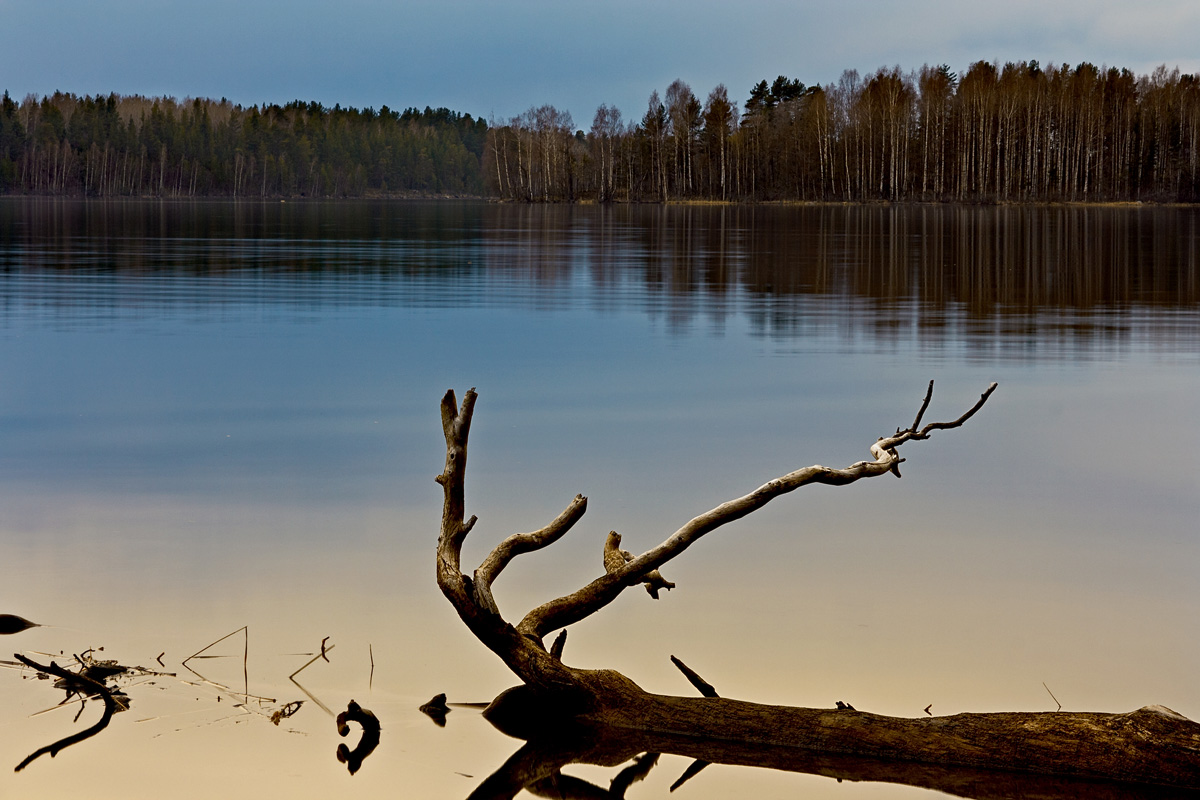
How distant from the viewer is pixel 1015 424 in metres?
11.6

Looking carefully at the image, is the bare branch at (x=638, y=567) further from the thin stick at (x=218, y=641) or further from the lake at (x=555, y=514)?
the thin stick at (x=218, y=641)

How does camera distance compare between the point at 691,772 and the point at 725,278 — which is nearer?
the point at 691,772

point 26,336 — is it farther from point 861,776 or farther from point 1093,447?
point 861,776

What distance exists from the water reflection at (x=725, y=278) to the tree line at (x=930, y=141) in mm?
58933

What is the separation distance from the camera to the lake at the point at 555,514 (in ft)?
17.9

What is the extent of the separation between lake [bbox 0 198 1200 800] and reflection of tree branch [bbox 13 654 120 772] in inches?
2.6

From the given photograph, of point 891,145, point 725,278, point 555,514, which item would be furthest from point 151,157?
point 555,514

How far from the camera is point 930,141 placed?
10925 centimetres

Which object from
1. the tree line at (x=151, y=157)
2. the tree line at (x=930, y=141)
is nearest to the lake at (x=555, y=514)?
the tree line at (x=930, y=141)

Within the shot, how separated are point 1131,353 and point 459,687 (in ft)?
41.1

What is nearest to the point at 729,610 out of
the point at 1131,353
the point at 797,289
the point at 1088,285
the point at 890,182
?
the point at 1131,353

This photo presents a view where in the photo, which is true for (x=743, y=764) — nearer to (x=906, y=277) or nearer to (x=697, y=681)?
(x=697, y=681)

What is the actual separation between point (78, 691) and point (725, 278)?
22.9m

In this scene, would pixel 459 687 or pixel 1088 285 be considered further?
pixel 1088 285
